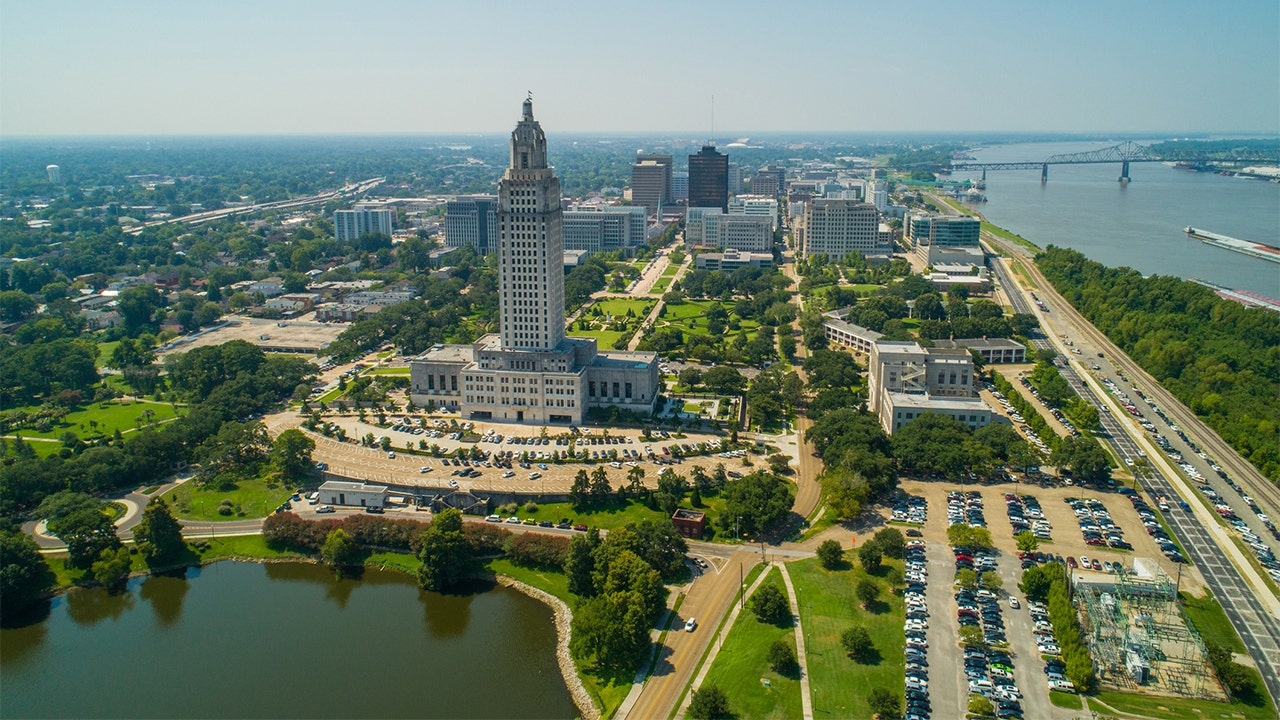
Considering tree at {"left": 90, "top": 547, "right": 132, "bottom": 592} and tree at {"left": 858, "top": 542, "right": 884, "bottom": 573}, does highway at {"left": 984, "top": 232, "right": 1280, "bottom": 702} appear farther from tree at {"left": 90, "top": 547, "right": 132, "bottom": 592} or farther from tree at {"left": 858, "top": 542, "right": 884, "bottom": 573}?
tree at {"left": 90, "top": 547, "right": 132, "bottom": 592}

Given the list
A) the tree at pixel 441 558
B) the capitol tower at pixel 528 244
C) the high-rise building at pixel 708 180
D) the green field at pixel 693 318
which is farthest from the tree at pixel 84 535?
the high-rise building at pixel 708 180

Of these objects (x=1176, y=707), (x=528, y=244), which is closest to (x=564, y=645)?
(x=1176, y=707)

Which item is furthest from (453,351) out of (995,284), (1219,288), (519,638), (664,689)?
(1219,288)

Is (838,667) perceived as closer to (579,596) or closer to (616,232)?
(579,596)

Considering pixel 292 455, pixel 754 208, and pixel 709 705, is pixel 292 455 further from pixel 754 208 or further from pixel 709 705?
pixel 754 208

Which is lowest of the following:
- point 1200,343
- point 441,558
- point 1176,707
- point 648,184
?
point 1176,707

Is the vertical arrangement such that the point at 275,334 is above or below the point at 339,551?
above

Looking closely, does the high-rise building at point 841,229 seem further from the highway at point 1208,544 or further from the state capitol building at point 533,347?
the state capitol building at point 533,347
